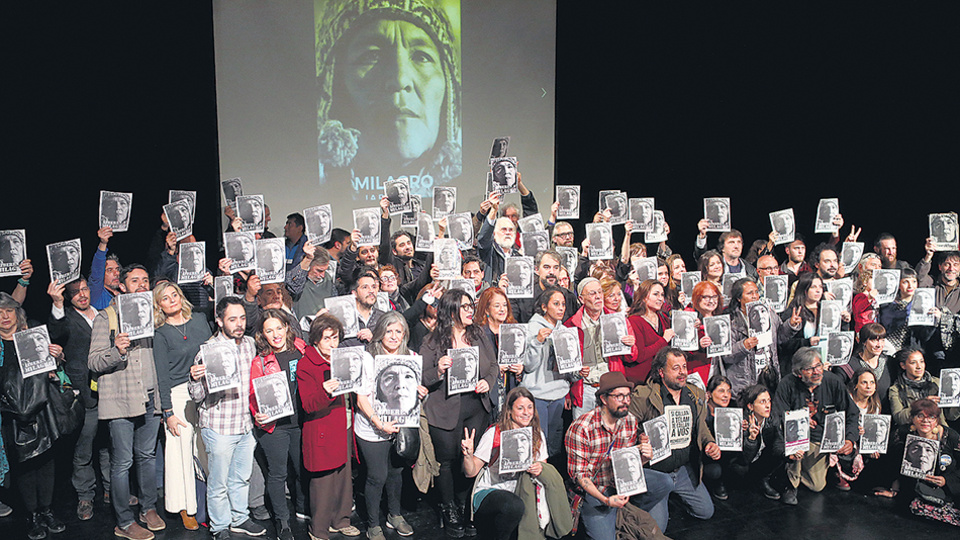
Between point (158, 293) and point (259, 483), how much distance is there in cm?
126

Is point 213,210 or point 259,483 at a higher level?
point 213,210

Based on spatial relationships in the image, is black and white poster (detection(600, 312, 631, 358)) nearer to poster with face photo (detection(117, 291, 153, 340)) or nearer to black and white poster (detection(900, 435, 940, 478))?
black and white poster (detection(900, 435, 940, 478))

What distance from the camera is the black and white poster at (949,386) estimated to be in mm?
5129

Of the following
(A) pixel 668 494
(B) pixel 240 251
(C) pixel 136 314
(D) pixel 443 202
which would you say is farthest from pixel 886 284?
(C) pixel 136 314

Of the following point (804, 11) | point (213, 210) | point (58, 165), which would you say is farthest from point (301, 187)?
point (804, 11)

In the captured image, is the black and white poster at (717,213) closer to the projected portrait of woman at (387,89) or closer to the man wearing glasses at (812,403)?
the man wearing glasses at (812,403)

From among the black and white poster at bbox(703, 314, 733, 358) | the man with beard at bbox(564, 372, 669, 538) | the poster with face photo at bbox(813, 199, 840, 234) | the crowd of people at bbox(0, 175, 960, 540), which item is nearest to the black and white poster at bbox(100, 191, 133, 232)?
the crowd of people at bbox(0, 175, 960, 540)

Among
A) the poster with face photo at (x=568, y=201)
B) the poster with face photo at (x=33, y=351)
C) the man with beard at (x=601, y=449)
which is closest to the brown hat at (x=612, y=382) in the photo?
the man with beard at (x=601, y=449)

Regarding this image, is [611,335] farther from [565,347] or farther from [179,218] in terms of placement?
[179,218]

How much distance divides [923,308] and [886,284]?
300 mm

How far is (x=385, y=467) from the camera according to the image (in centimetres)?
432

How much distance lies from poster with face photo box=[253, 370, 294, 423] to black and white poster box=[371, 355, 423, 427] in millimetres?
474

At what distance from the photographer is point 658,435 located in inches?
170

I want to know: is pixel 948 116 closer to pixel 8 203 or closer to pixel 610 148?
pixel 610 148
